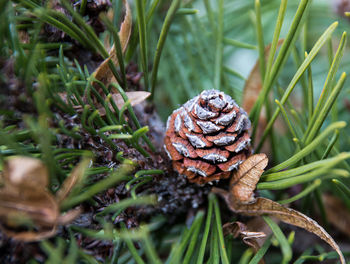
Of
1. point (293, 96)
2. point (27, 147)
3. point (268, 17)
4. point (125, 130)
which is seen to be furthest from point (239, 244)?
point (268, 17)

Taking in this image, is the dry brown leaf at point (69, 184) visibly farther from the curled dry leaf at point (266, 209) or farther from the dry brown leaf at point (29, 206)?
the curled dry leaf at point (266, 209)

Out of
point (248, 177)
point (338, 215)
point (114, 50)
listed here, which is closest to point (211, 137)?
point (248, 177)

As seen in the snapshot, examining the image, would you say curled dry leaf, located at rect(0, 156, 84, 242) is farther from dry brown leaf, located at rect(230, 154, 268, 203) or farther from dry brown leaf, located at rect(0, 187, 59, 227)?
dry brown leaf, located at rect(230, 154, 268, 203)

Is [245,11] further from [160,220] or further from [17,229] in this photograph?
[17,229]

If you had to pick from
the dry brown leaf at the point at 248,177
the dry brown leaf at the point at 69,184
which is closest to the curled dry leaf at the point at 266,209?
the dry brown leaf at the point at 248,177

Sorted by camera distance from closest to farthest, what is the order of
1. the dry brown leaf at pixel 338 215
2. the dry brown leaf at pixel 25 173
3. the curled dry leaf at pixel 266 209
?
the dry brown leaf at pixel 25 173, the curled dry leaf at pixel 266 209, the dry brown leaf at pixel 338 215

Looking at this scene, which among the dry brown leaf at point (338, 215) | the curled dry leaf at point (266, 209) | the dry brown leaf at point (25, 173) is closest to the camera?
the dry brown leaf at point (25, 173)

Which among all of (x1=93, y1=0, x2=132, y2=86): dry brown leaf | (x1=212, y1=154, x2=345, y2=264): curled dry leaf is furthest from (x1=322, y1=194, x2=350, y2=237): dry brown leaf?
(x1=93, y1=0, x2=132, y2=86): dry brown leaf

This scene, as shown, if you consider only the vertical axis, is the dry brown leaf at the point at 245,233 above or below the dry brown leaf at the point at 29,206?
below
